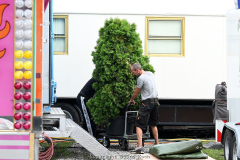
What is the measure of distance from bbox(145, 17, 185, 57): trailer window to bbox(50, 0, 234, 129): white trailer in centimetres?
2

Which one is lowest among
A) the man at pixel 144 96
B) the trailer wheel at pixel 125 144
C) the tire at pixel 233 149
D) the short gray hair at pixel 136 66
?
the trailer wheel at pixel 125 144

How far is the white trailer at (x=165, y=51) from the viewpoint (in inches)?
327

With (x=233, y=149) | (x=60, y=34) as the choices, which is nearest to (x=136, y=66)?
(x=233, y=149)

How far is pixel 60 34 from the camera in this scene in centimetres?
845

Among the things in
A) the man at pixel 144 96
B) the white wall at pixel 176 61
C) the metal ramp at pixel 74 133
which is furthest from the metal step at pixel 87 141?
the white wall at pixel 176 61

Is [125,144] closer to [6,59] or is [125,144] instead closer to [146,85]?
[146,85]

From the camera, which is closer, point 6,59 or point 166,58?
point 6,59

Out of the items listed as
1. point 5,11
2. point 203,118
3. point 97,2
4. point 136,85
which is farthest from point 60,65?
point 5,11

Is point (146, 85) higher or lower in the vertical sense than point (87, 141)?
Answer: higher

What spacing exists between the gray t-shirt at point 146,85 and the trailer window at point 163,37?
214 centimetres

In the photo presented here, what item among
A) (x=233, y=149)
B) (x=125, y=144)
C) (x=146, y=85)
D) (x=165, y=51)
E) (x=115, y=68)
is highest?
(x=165, y=51)

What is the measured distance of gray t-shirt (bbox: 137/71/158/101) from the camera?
627 centimetres

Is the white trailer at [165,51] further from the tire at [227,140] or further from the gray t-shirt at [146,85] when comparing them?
the tire at [227,140]

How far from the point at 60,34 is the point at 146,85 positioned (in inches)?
121
